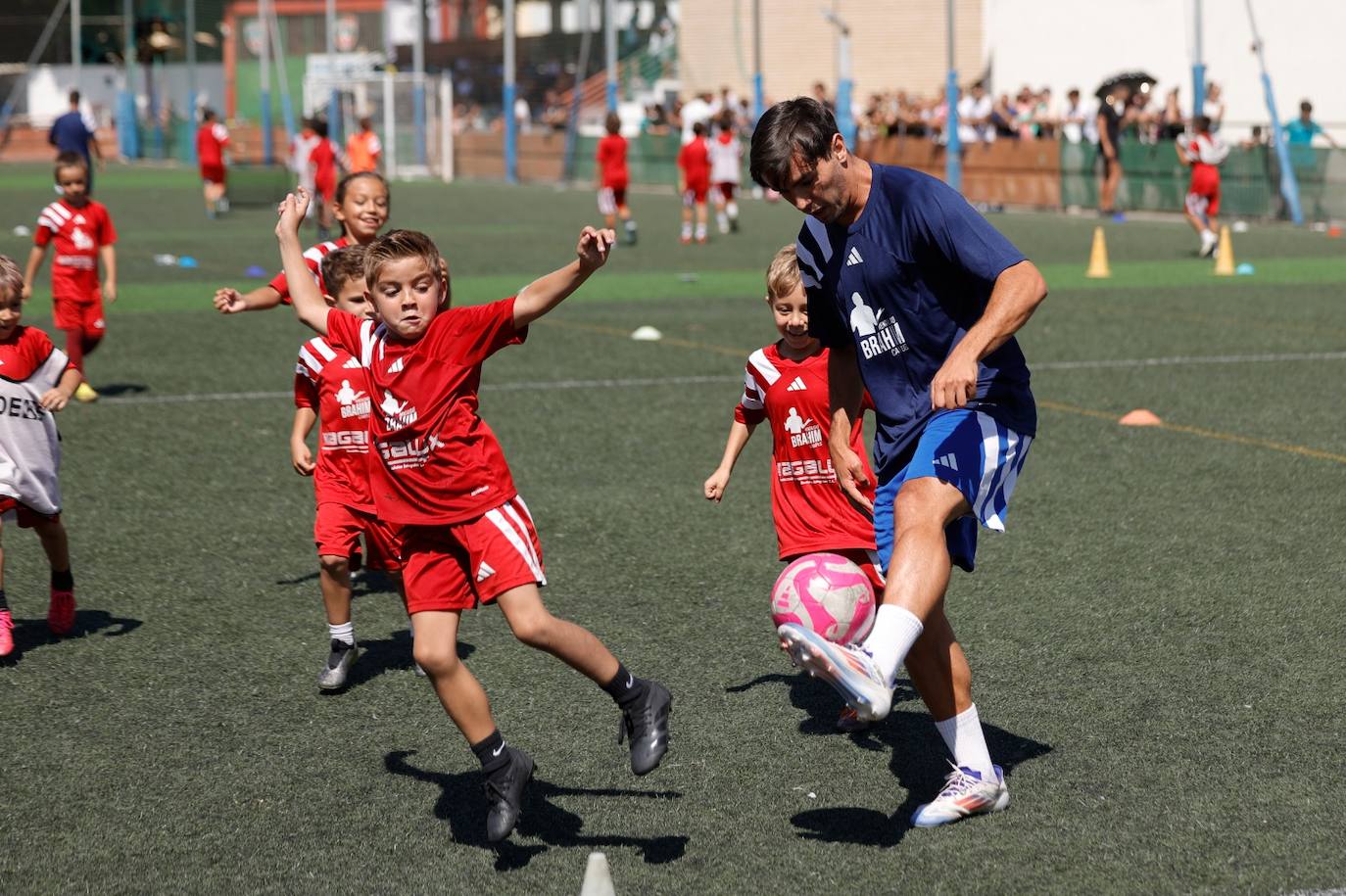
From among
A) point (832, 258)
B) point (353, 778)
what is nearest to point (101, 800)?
point (353, 778)

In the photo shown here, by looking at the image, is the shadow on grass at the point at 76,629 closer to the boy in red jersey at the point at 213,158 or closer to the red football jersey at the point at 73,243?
the red football jersey at the point at 73,243

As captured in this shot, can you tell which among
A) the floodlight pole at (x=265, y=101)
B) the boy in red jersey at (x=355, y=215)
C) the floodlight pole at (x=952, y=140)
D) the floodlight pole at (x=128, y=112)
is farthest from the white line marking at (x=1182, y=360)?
the floodlight pole at (x=128, y=112)

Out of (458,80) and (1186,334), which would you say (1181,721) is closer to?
(1186,334)

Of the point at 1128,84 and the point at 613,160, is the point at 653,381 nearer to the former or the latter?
the point at 613,160

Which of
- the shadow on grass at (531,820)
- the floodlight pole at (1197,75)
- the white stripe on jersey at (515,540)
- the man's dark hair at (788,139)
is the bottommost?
the shadow on grass at (531,820)

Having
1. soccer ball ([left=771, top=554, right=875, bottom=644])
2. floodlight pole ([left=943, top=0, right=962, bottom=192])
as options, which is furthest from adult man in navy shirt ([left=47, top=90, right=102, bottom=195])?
soccer ball ([left=771, top=554, right=875, bottom=644])

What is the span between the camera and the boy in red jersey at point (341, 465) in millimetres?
6410

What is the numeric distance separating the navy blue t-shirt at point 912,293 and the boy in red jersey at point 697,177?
80.6 ft

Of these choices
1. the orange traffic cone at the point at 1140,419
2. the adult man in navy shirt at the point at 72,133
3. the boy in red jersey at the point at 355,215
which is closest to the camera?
the boy in red jersey at the point at 355,215

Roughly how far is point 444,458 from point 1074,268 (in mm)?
19802

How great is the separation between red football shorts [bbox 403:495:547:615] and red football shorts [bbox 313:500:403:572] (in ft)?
4.78

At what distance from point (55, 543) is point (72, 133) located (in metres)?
27.4

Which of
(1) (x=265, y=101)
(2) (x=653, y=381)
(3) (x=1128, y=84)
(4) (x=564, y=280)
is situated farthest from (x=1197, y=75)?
(1) (x=265, y=101)

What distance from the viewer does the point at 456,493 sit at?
4902 mm
